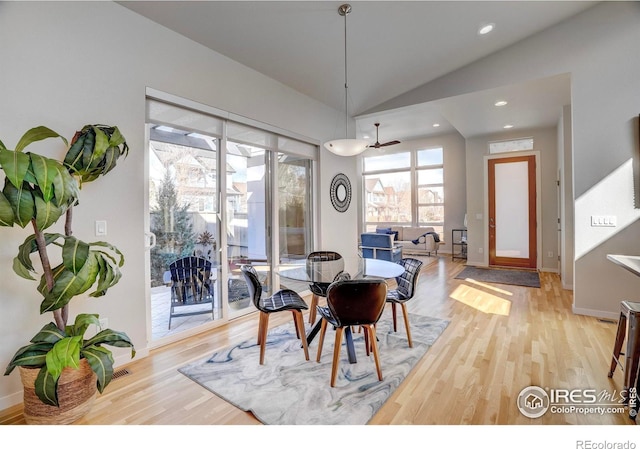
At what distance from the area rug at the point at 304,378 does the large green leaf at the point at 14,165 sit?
1679 mm

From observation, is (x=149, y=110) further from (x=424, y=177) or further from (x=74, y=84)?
(x=424, y=177)

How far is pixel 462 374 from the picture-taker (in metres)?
2.29

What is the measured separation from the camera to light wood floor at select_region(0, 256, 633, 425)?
6.00 ft

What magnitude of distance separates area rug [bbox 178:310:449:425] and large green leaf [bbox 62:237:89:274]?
46.7 inches

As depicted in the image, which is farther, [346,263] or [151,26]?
[346,263]

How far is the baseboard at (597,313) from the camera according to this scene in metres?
3.37

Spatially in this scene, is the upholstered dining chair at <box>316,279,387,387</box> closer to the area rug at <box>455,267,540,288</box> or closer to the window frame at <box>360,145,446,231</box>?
the area rug at <box>455,267,540,288</box>

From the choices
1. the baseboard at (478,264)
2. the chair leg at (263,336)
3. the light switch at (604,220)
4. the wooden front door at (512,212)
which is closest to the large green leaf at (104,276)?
the chair leg at (263,336)

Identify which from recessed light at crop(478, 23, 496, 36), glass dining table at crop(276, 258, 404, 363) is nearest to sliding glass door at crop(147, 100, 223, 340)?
glass dining table at crop(276, 258, 404, 363)

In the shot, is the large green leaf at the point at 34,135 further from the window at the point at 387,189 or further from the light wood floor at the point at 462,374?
the window at the point at 387,189
